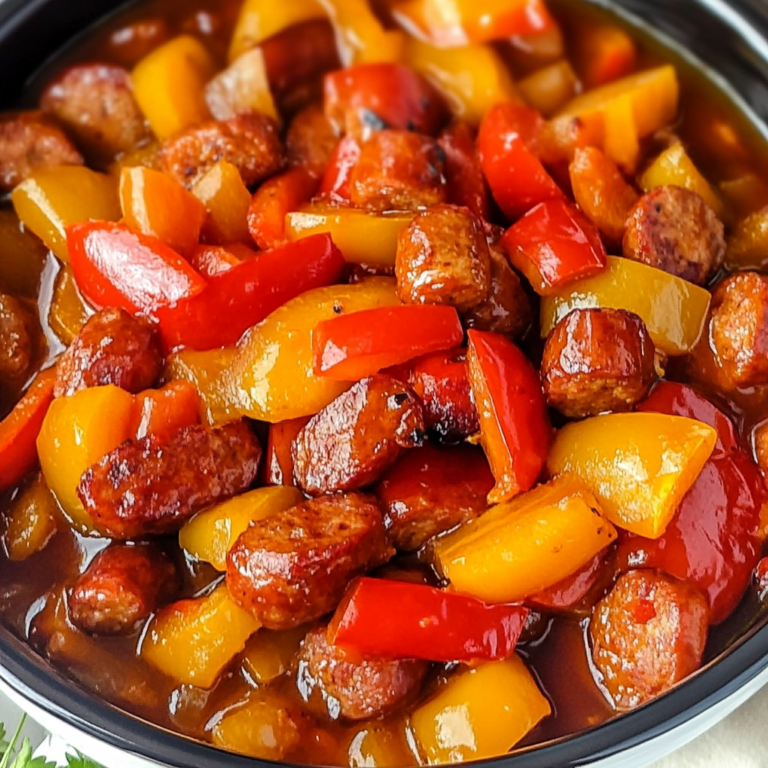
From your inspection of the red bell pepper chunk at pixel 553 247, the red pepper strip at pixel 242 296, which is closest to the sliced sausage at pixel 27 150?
the red pepper strip at pixel 242 296

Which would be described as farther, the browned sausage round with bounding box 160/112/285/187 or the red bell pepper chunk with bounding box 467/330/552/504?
the browned sausage round with bounding box 160/112/285/187

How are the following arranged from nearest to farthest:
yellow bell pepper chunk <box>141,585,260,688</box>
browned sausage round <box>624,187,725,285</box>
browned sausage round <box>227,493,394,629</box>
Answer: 1. browned sausage round <box>227,493,394,629</box>
2. yellow bell pepper chunk <box>141,585,260,688</box>
3. browned sausage round <box>624,187,725,285</box>

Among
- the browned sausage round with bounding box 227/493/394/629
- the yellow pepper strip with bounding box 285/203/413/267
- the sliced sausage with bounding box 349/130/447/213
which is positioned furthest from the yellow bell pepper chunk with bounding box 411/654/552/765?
the sliced sausage with bounding box 349/130/447/213

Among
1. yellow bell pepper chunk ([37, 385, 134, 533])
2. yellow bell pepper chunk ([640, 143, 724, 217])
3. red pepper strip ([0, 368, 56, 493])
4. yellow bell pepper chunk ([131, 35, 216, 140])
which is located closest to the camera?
yellow bell pepper chunk ([37, 385, 134, 533])

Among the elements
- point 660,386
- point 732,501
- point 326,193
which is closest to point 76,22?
point 326,193

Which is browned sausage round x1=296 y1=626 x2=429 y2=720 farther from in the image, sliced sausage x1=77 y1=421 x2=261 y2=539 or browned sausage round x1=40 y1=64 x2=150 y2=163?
browned sausage round x1=40 y1=64 x2=150 y2=163

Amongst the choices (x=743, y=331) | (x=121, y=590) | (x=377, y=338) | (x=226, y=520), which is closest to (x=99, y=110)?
(x=377, y=338)

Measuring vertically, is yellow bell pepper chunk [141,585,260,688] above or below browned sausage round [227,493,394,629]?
below
